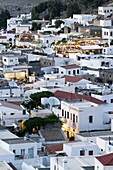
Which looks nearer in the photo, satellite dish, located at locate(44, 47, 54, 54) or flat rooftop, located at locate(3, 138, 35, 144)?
flat rooftop, located at locate(3, 138, 35, 144)

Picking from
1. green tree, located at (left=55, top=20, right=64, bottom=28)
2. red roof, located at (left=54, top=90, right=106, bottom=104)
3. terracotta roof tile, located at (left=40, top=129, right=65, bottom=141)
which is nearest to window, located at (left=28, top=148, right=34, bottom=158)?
terracotta roof tile, located at (left=40, top=129, right=65, bottom=141)

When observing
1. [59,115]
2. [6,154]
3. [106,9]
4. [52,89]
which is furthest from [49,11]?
[6,154]

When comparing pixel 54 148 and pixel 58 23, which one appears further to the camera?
pixel 58 23

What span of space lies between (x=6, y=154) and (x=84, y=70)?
93.5ft

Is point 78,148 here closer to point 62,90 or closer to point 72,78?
point 62,90

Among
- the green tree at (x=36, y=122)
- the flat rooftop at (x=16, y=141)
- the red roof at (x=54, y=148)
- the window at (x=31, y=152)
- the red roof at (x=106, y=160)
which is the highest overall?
the red roof at (x=106, y=160)

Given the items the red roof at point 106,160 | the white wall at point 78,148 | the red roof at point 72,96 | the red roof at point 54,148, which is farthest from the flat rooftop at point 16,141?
the red roof at point 72,96

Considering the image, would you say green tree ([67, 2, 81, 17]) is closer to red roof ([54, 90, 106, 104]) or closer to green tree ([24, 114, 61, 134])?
red roof ([54, 90, 106, 104])

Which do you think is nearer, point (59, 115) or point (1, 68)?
point (59, 115)

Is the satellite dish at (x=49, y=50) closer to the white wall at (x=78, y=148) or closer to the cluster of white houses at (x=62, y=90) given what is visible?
the cluster of white houses at (x=62, y=90)

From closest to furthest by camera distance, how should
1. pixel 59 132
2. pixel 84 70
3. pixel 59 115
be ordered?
1. pixel 59 132
2. pixel 59 115
3. pixel 84 70

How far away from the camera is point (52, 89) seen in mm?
44438

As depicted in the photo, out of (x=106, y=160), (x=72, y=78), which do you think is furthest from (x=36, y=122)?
(x=72, y=78)

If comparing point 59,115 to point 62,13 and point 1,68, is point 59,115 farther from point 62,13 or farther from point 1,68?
point 62,13
